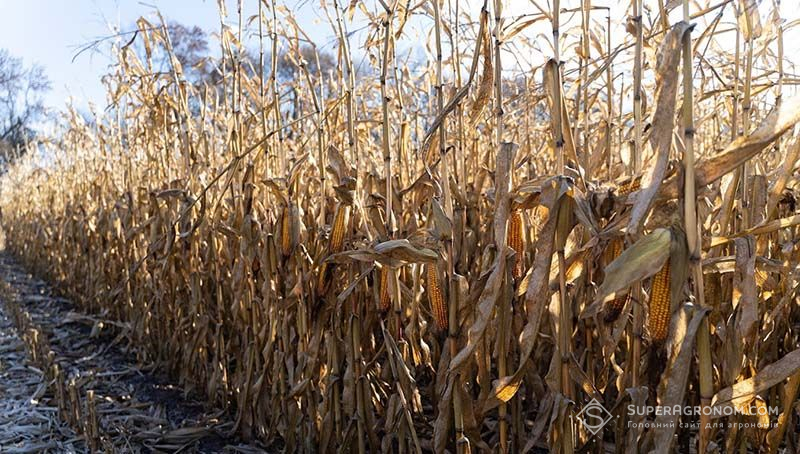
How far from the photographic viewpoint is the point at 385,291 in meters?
1.43

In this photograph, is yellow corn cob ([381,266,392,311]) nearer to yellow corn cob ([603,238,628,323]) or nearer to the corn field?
the corn field

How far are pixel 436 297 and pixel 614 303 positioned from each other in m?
0.37

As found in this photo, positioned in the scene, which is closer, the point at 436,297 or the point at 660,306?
the point at 660,306

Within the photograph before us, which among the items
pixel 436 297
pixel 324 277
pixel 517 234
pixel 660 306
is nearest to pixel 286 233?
pixel 324 277

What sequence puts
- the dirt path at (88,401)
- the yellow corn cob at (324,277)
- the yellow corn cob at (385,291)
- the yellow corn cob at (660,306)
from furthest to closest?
1. the dirt path at (88,401)
2. the yellow corn cob at (324,277)
3. the yellow corn cob at (385,291)
4. the yellow corn cob at (660,306)

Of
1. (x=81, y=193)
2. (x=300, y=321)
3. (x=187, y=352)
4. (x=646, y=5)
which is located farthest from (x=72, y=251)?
(x=646, y=5)

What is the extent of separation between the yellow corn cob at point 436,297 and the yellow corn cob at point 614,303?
33 centimetres

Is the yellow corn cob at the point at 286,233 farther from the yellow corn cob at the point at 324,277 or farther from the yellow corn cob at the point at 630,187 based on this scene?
Answer: the yellow corn cob at the point at 630,187

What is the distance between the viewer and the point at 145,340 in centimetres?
297

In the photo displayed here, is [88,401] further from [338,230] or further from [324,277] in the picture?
[338,230]

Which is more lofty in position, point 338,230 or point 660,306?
point 338,230

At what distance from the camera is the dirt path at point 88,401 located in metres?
2.06

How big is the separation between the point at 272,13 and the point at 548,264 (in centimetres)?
124

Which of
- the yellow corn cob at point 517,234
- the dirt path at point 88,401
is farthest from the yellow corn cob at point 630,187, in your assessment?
the dirt path at point 88,401
